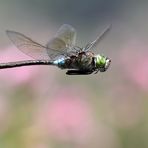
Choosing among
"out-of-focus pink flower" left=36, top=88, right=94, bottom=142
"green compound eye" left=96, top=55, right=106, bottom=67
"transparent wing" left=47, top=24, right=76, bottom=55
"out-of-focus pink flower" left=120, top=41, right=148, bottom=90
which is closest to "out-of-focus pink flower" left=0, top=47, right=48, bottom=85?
"out-of-focus pink flower" left=36, top=88, right=94, bottom=142

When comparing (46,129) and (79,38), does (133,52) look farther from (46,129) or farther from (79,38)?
(79,38)

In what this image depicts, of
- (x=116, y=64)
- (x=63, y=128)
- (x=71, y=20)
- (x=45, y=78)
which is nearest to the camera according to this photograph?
(x=63, y=128)

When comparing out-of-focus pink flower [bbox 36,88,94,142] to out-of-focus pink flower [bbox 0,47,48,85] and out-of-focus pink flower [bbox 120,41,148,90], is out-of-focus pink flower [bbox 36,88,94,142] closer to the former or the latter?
out-of-focus pink flower [bbox 0,47,48,85]

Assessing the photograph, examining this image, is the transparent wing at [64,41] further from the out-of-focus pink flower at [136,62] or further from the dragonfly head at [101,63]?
the out-of-focus pink flower at [136,62]

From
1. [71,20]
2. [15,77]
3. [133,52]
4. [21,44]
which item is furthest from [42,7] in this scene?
[21,44]

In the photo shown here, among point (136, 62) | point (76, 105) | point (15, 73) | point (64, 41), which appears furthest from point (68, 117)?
point (64, 41)

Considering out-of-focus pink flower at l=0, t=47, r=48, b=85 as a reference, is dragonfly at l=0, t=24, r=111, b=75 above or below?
below
